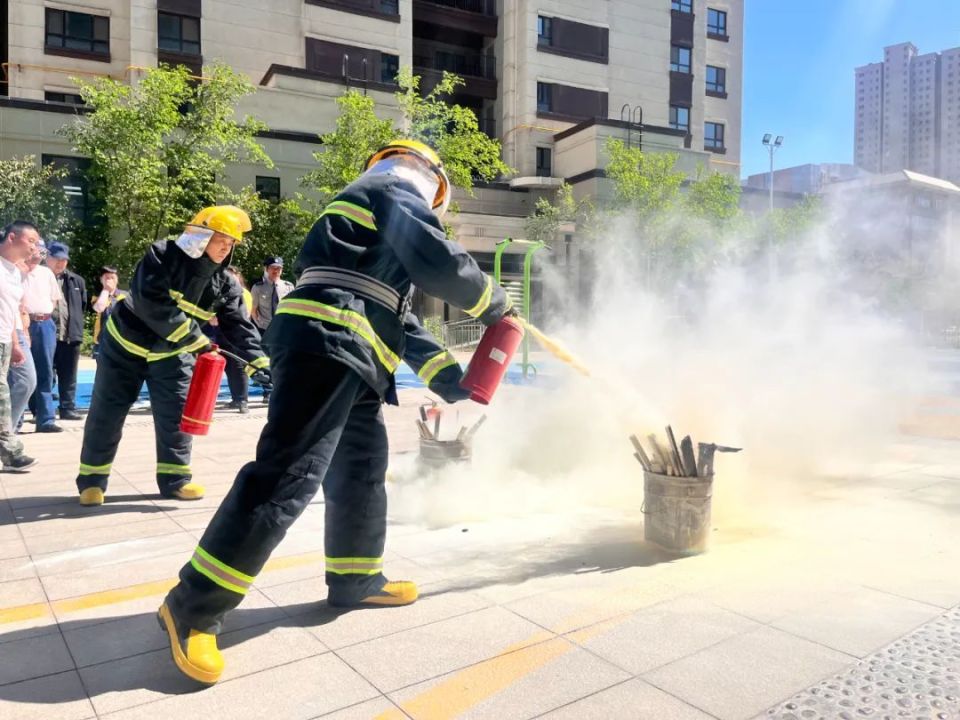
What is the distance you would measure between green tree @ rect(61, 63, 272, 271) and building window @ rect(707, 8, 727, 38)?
85.3 feet

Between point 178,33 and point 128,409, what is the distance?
79.7 feet

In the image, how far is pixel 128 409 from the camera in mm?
4750

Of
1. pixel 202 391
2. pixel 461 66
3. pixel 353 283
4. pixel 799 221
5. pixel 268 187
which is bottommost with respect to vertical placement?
pixel 202 391

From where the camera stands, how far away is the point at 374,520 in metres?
3.10

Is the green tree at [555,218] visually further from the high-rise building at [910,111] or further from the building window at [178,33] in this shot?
the high-rise building at [910,111]

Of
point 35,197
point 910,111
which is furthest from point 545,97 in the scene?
point 910,111

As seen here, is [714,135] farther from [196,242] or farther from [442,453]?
[196,242]

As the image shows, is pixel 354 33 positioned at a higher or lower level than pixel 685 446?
higher

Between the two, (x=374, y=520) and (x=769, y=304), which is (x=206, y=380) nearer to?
(x=374, y=520)

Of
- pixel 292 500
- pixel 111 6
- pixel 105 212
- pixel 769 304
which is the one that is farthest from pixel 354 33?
pixel 292 500

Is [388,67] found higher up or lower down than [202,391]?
higher up

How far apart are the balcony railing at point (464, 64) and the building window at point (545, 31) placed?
7.33ft

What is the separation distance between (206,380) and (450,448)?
1604 millimetres

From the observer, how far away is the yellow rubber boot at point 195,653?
2443 millimetres
